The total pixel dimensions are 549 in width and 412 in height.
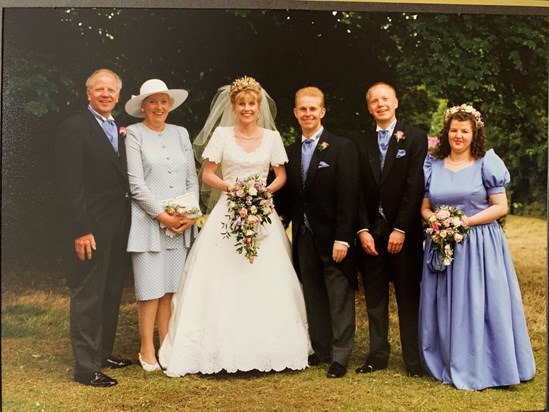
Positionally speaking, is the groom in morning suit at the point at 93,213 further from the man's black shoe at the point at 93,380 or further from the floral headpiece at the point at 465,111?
the floral headpiece at the point at 465,111

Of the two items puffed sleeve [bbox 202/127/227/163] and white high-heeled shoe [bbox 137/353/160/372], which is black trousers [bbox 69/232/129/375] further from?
puffed sleeve [bbox 202/127/227/163]

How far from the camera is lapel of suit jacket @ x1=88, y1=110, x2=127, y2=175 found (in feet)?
19.3

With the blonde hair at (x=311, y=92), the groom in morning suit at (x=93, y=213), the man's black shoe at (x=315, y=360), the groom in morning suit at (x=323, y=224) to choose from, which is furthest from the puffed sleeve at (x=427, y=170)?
the groom in morning suit at (x=93, y=213)

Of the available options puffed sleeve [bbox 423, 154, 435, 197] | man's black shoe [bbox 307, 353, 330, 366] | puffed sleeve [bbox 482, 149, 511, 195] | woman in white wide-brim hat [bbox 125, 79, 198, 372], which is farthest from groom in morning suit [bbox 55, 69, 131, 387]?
puffed sleeve [bbox 482, 149, 511, 195]

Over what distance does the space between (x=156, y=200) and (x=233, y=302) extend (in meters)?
0.99

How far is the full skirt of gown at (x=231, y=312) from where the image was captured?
5.95 metres

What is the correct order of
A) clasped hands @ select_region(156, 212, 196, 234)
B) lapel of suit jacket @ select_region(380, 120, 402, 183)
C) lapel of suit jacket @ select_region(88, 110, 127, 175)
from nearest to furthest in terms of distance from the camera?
lapel of suit jacket @ select_region(88, 110, 127, 175), clasped hands @ select_region(156, 212, 196, 234), lapel of suit jacket @ select_region(380, 120, 402, 183)

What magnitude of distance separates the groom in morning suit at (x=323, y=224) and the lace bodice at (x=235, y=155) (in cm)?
21

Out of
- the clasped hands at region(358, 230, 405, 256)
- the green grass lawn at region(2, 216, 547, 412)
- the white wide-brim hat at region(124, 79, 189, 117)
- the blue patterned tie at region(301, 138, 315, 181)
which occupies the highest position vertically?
the white wide-brim hat at region(124, 79, 189, 117)

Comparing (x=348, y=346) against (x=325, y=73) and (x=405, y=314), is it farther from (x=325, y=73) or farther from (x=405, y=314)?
(x=325, y=73)

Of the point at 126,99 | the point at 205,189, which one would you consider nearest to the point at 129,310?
the point at 205,189

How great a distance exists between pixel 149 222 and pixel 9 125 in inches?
51.3

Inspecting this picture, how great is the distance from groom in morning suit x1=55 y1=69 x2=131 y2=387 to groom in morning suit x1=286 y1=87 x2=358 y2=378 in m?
1.37

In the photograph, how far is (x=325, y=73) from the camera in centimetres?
620
